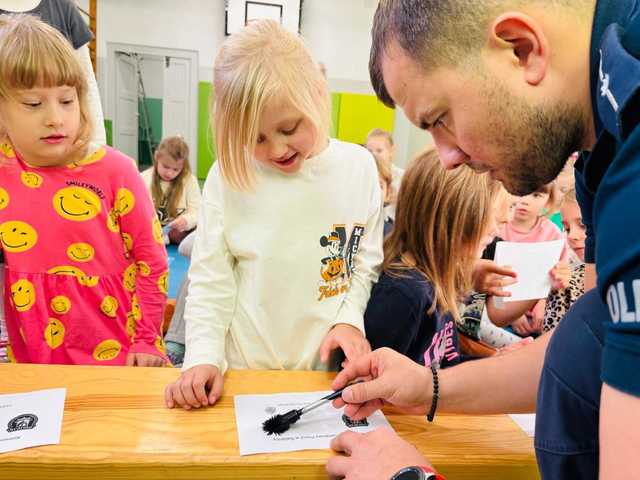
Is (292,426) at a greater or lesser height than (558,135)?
lesser

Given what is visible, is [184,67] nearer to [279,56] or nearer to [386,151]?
[386,151]

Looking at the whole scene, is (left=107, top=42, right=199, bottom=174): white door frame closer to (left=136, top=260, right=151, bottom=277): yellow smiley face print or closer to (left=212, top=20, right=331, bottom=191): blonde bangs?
(left=136, top=260, right=151, bottom=277): yellow smiley face print

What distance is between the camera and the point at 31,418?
668 mm

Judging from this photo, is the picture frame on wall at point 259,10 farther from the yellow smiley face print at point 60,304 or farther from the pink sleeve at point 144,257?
the yellow smiley face print at point 60,304

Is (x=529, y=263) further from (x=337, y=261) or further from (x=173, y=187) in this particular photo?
(x=173, y=187)

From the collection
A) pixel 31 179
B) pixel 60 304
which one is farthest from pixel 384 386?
pixel 31 179

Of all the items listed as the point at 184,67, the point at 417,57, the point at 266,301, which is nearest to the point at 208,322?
the point at 266,301

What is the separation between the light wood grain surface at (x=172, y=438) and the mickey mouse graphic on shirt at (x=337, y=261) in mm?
255

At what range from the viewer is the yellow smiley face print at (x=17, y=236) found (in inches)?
42.1

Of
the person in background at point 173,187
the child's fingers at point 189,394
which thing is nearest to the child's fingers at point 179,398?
the child's fingers at point 189,394

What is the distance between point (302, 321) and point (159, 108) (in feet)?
20.3

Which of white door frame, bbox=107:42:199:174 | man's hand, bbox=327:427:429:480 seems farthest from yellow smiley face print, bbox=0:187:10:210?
white door frame, bbox=107:42:199:174

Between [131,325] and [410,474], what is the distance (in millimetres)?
863

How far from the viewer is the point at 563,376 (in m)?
0.51
